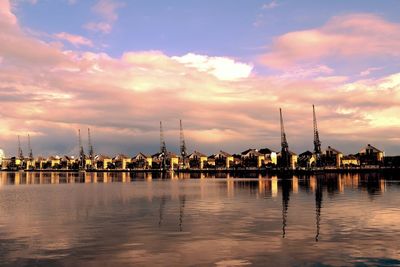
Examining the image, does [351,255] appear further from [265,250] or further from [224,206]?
[224,206]

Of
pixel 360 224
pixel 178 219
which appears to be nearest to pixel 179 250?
pixel 178 219

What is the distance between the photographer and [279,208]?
4572 centimetres

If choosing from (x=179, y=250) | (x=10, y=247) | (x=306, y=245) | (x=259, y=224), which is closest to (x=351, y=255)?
(x=306, y=245)

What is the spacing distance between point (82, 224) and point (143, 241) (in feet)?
32.6

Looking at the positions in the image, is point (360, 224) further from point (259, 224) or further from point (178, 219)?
point (178, 219)

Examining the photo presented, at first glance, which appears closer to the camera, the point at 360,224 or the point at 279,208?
the point at 360,224

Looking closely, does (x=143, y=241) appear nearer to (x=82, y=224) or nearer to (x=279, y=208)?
(x=82, y=224)

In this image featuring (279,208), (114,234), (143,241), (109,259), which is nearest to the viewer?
(109,259)

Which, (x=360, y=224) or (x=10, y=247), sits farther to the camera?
(x=360, y=224)

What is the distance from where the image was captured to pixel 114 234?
1155 inches

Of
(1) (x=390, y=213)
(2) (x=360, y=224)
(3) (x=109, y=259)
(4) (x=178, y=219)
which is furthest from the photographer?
(1) (x=390, y=213)

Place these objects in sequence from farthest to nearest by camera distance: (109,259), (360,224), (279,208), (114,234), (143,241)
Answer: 1. (279,208)
2. (360,224)
3. (114,234)
4. (143,241)
5. (109,259)

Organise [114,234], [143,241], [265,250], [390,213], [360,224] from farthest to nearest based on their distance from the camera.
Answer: [390,213] < [360,224] < [114,234] < [143,241] < [265,250]

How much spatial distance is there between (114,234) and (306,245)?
1334 cm
